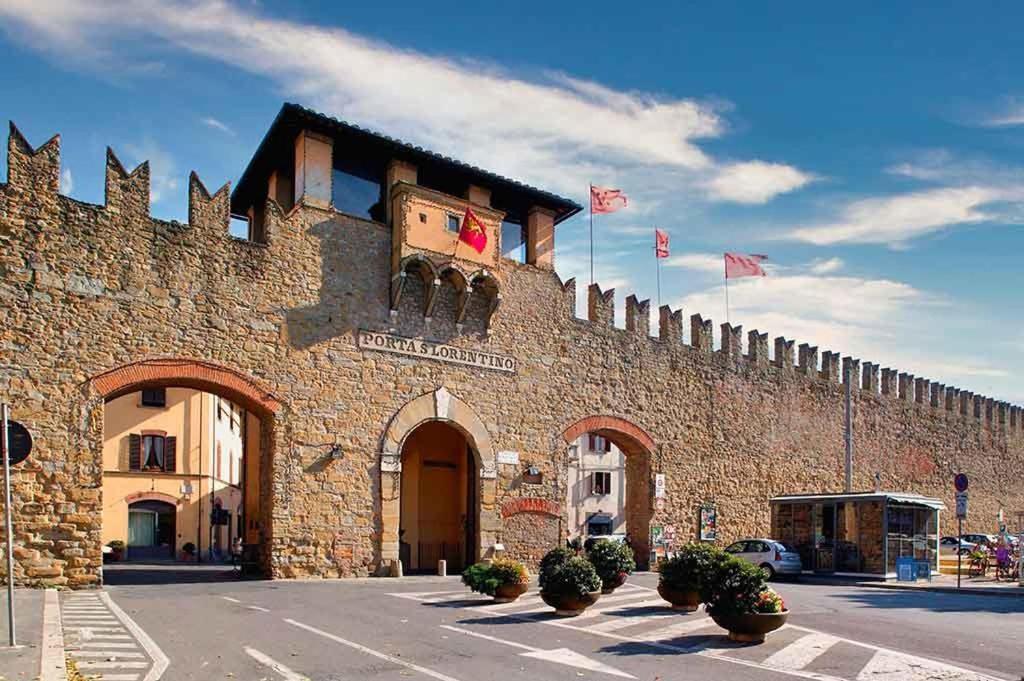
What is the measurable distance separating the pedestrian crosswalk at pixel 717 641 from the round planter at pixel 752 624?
153 millimetres

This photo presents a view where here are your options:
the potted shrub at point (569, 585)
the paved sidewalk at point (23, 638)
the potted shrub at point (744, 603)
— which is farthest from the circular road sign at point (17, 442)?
the potted shrub at point (744, 603)

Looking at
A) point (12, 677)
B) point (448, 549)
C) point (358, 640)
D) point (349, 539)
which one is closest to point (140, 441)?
point (448, 549)

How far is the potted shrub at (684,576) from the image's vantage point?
580 inches

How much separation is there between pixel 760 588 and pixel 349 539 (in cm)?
1073

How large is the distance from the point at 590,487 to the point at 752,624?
111 feet

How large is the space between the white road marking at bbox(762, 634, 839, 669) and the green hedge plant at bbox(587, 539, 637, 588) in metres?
4.23

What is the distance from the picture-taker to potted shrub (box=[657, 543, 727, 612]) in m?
14.7

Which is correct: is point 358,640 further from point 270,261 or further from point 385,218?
point 385,218

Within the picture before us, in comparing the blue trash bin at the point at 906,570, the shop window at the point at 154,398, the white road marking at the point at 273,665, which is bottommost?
the blue trash bin at the point at 906,570

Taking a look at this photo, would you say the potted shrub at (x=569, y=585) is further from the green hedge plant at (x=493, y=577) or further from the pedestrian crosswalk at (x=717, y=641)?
the green hedge plant at (x=493, y=577)

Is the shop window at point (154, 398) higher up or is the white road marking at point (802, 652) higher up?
the shop window at point (154, 398)

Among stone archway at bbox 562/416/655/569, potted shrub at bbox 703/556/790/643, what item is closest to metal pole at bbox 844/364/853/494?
stone archway at bbox 562/416/655/569

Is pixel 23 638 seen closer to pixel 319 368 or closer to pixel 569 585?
pixel 569 585

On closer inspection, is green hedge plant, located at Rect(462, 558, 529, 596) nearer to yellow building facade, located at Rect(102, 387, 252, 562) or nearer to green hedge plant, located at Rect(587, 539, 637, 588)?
green hedge plant, located at Rect(587, 539, 637, 588)
